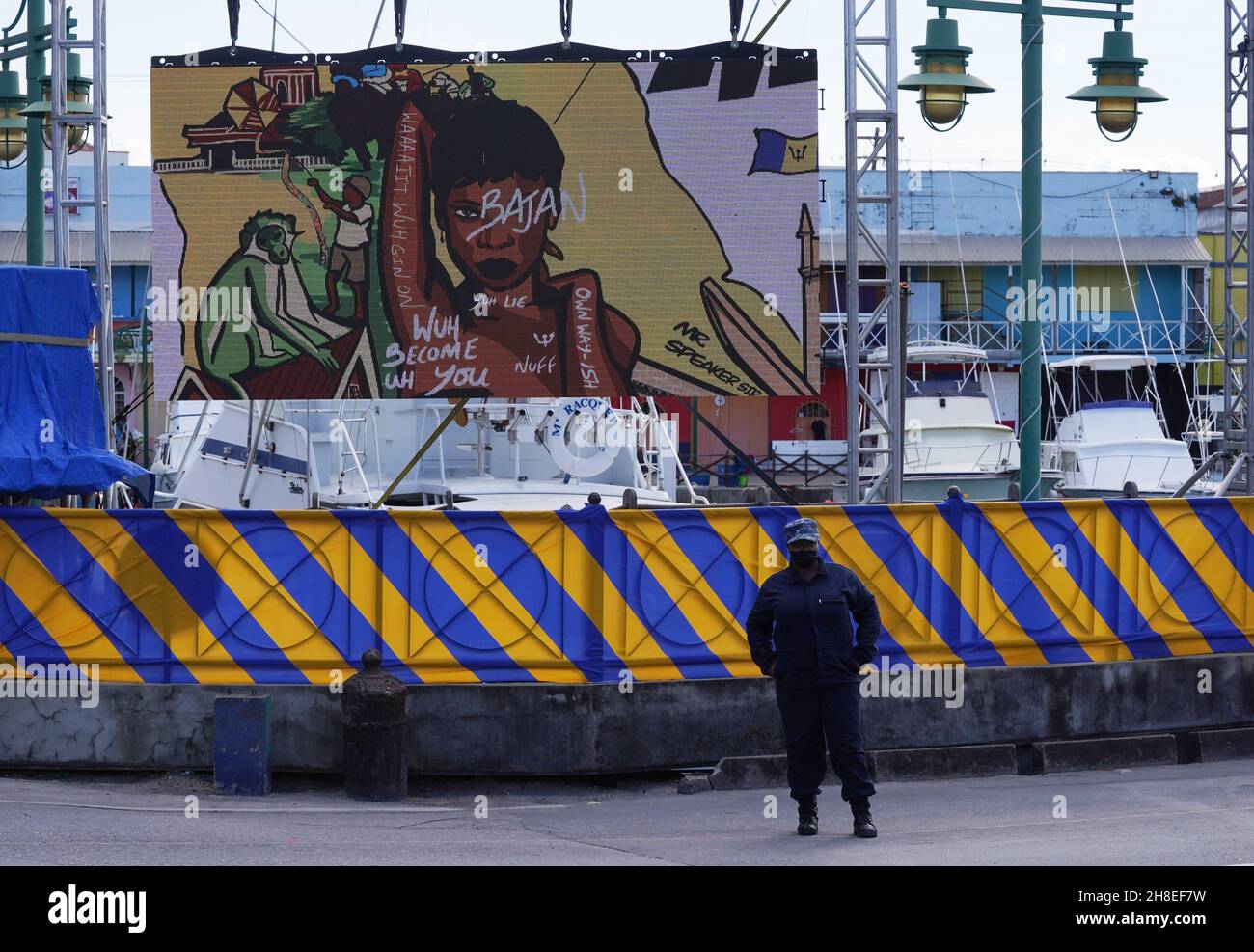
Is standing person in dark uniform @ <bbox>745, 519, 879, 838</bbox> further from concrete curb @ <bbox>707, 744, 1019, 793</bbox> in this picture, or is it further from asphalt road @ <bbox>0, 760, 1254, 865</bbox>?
concrete curb @ <bbox>707, 744, 1019, 793</bbox>

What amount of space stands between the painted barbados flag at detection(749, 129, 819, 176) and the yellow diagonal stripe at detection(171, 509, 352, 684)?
574 centimetres

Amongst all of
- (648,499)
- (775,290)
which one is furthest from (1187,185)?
(775,290)

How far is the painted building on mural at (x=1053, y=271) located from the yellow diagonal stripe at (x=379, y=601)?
38.3 m

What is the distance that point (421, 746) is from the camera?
11609mm

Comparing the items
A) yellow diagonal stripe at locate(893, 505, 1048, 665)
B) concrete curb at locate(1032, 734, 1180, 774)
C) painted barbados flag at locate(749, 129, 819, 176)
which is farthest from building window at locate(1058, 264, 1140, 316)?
yellow diagonal stripe at locate(893, 505, 1048, 665)

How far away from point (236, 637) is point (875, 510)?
15.4 feet

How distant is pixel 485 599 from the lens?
11.8 meters

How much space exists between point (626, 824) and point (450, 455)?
37.1ft

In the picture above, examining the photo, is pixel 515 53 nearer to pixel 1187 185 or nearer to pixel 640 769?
pixel 640 769

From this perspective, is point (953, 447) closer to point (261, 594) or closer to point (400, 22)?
point (400, 22)

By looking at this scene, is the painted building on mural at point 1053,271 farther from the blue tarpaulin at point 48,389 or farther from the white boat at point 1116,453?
the blue tarpaulin at point 48,389

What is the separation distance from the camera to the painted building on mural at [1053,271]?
2010 inches

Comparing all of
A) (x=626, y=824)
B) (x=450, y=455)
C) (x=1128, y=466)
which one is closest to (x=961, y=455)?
(x=1128, y=466)

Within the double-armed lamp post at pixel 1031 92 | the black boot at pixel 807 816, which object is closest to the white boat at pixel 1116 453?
the double-armed lamp post at pixel 1031 92
